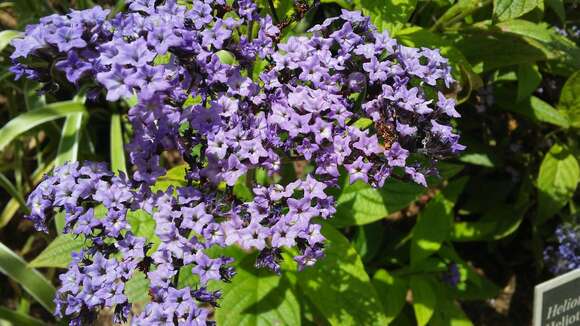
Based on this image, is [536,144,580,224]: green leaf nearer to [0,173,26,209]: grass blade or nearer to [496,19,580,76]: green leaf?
[496,19,580,76]: green leaf

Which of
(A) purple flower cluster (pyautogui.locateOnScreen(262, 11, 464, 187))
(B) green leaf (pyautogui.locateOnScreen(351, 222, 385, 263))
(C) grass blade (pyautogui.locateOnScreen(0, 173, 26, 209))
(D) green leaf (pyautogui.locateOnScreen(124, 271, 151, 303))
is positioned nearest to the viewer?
(A) purple flower cluster (pyautogui.locateOnScreen(262, 11, 464, 187))

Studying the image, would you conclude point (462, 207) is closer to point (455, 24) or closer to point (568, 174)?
point (568, 174)

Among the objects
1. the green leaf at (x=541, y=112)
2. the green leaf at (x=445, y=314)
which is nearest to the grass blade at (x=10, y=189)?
the green leaf at (x=445, y=314)

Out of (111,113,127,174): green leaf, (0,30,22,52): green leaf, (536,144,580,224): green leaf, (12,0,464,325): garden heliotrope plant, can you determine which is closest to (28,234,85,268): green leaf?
(12,0,464,325): garden heliotrope plant

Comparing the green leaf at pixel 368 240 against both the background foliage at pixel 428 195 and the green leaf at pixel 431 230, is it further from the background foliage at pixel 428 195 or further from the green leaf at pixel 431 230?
the green leaf at pixel 431 230

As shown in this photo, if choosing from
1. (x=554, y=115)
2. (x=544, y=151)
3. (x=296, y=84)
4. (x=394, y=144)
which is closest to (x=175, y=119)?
(x=296, y=84)

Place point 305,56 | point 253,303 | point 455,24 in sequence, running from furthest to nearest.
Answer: point 455,24 → point 253,303 → point 305,56

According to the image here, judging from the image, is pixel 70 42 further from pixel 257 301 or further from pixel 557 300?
pixel 557 300
